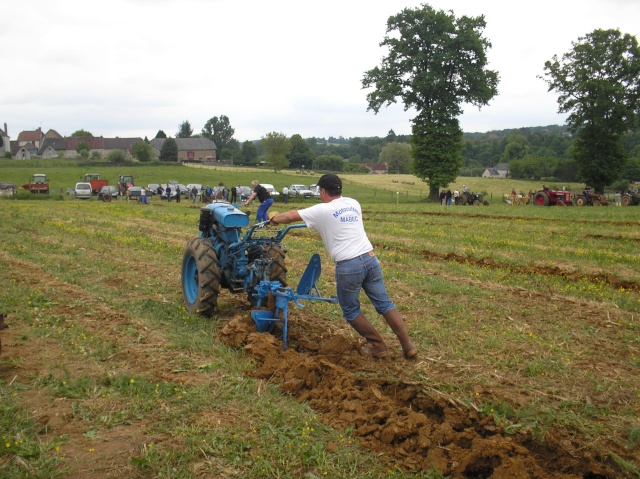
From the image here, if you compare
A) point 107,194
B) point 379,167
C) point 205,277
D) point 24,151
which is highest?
point 24,151

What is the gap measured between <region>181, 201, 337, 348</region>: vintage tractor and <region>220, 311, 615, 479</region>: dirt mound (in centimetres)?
41

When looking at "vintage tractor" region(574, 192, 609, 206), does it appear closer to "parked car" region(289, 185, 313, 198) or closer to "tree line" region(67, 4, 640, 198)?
"tree line" region(67, 4, 640, 198)

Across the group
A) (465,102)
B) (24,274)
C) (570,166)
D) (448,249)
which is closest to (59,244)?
(24,274)

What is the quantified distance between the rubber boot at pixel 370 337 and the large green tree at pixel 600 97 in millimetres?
43093

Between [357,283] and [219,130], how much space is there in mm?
137795

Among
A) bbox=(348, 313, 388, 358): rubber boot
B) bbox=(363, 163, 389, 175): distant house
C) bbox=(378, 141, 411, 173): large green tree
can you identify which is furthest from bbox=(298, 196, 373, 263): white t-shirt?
bbox=(378, 141, 411, 173): large green tree

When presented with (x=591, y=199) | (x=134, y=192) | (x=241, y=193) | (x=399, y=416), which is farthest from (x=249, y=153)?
(x=399, y=416)

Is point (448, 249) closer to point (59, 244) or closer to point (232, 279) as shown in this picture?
point (232, 279)

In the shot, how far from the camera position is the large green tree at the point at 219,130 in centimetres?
13712

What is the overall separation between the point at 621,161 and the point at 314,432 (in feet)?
154

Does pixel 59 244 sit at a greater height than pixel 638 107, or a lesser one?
lesser

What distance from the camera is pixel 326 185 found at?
17.9 feet

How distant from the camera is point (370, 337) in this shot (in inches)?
216

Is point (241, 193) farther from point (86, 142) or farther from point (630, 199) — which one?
point (86, 142)
